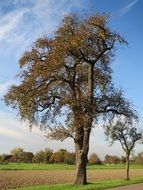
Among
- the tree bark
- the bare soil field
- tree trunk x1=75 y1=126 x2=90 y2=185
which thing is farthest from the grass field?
the tree bark

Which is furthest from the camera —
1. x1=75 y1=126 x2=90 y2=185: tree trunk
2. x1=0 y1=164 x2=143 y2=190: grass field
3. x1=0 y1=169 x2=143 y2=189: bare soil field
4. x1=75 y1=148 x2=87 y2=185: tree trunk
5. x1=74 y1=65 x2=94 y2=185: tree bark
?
x1=0 y1=169 x2=143 y2=189: bare soil field

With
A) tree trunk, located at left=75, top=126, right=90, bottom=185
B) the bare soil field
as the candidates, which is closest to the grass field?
the bare soil field

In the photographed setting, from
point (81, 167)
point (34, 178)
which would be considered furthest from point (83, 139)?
point (34, 178)

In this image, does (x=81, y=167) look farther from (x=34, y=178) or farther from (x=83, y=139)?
(x=34, y=178)

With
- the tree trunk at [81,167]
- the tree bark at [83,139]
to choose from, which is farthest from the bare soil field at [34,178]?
the tree bark at [83,139]

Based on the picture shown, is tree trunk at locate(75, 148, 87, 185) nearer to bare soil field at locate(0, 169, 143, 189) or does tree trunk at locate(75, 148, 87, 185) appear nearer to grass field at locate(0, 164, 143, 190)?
grass field at locate(0, 164, 143, 190)

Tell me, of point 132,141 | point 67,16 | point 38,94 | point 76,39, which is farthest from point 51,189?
point 132,141

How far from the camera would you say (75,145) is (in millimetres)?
37688

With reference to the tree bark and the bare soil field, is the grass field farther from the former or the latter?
the tree bark

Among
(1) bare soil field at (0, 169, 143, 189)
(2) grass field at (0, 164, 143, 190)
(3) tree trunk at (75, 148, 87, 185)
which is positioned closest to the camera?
(2) grass field at (0, 164, 143, 190)

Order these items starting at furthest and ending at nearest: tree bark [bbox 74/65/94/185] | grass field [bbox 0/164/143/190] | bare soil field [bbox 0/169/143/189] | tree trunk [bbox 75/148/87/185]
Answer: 1. bare soil field [bbox 0/169/143/189]
2. tree trunk [bbox 75/148/87/185]
3. tree bark [bbox 74/65/94/185]
4. grass field [bbox 0/164/143/190]

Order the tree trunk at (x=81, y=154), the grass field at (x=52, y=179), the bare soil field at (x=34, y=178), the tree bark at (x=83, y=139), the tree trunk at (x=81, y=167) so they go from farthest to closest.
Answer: the bare soil field at (x=34, y=178) → the tree trunk at (x=81, y=167) → the tree trunk at (x=81, y=154) → the tree bark at (x=83, y=139) → the grass field at (x=52, y=179)

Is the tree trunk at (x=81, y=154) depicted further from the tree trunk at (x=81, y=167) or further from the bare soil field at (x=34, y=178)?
the bare soil field at (x=34, y=178)

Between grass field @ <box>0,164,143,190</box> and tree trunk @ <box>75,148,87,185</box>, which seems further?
tree trunk @ <box>75,148,87,185</box>
